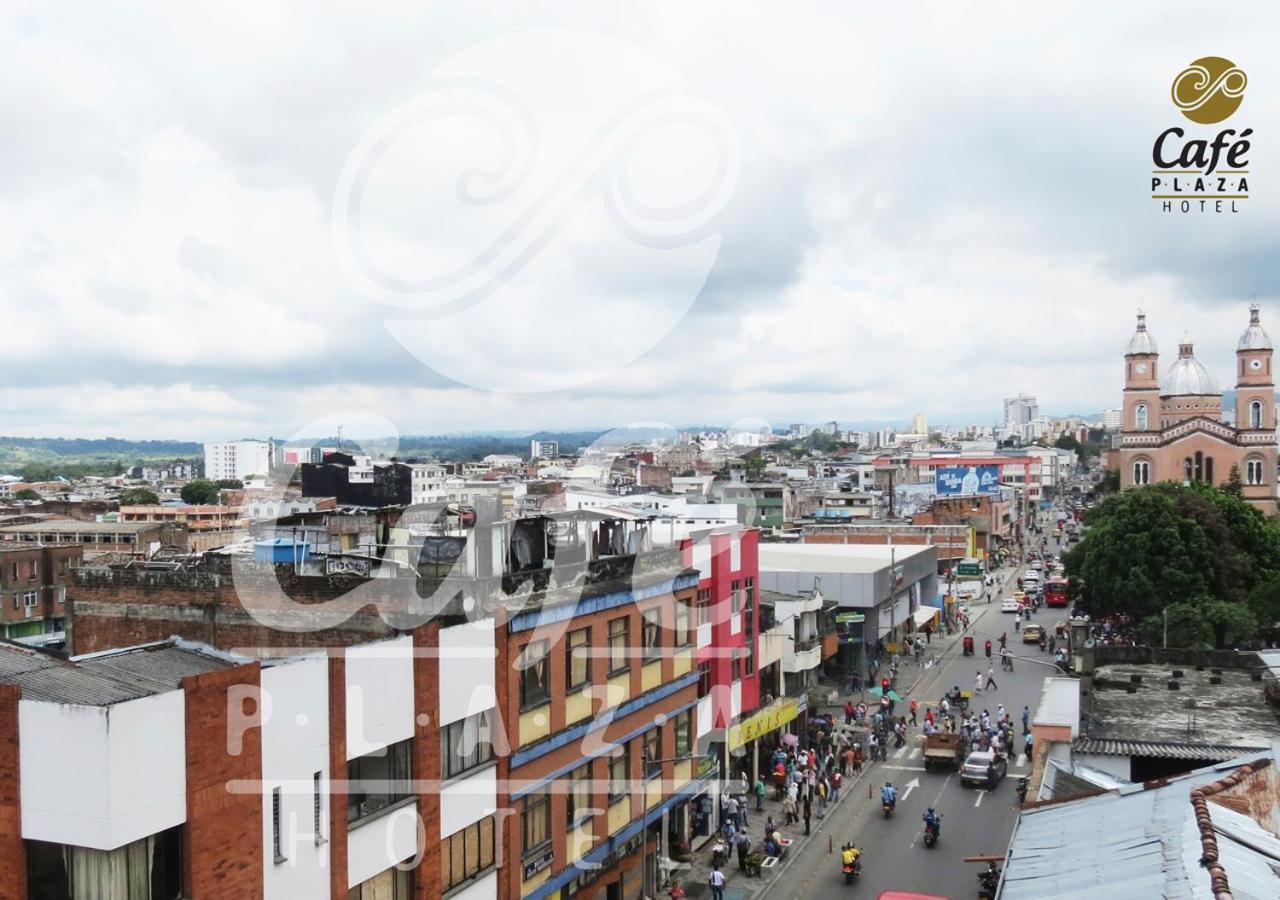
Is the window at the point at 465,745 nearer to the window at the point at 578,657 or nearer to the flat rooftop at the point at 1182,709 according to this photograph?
the window at the point at 578,657

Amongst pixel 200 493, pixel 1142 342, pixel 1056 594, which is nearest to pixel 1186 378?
pixel 1142 342

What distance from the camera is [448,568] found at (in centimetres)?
2220

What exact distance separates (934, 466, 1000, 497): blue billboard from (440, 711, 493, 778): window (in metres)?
95.5

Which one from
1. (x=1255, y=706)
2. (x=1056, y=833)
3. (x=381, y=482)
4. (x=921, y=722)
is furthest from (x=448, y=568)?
(x=381, y=482)

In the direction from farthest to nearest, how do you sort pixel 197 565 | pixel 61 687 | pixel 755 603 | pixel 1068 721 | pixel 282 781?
pixel 755 603, pixel 1068 721, pixel 197 565, pixel 282 781, pixel 61 687

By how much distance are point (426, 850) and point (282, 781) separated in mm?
4173

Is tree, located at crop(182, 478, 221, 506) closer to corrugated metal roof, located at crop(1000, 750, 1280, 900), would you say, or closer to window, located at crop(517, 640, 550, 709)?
window, located at crop(517, 640, 550, 709)

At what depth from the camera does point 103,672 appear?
14977 millimetres

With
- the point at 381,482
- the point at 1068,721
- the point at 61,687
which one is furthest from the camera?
the point at 381,482

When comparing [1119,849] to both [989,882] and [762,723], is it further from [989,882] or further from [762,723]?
[762,723]

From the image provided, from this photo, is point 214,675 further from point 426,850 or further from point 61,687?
point 426,850

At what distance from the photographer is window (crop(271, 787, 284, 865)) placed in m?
15.4

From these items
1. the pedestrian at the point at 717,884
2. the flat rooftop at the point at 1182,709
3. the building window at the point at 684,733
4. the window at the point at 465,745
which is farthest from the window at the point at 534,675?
the flat rooftop at the point at 1182,709

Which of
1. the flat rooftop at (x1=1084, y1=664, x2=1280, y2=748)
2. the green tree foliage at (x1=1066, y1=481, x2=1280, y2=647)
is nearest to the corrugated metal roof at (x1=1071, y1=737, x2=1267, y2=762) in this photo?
the flat rooftop at (x1=1084, y1=664, x2=1280, y2=748)
